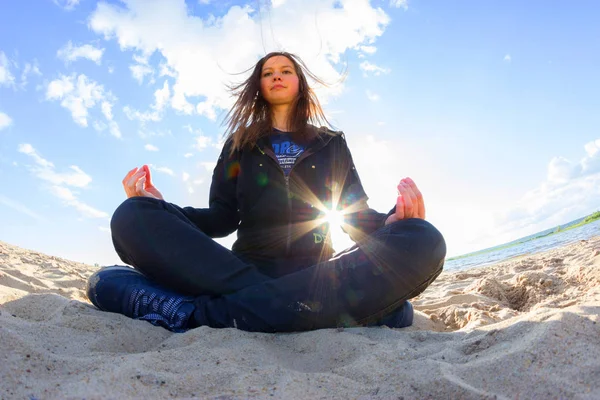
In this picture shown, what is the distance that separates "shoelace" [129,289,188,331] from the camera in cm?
208

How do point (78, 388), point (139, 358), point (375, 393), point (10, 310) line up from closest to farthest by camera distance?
point (78, 388), point (375, 393), point (139, 358), point (10, 310)

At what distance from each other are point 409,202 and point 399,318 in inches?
24.6

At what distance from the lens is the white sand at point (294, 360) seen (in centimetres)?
122

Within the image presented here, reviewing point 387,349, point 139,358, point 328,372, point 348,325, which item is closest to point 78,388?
point 139,358

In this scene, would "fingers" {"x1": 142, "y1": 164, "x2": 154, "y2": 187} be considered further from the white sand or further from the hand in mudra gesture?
the white sand

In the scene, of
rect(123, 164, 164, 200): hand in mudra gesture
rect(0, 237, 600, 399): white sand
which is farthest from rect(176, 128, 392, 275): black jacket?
rect(0, 237, 600, 399): white sand

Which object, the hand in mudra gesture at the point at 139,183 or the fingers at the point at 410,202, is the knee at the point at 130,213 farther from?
the fingers at the point at 410,202

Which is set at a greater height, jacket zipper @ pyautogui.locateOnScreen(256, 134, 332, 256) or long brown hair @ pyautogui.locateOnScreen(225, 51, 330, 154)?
long brown hair @ pyautogui.locateOnScreen(225, 51, 330, 154)

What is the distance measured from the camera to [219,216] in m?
2.95

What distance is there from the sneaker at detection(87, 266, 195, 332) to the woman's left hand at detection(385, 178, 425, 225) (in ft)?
3.69

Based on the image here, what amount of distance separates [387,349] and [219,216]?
162 cm

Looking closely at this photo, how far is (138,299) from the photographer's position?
2191mm

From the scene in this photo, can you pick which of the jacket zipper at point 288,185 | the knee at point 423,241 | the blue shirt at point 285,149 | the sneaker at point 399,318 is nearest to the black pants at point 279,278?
the knee at point 423,241

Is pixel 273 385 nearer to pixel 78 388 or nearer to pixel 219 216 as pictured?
pixel 78 388
